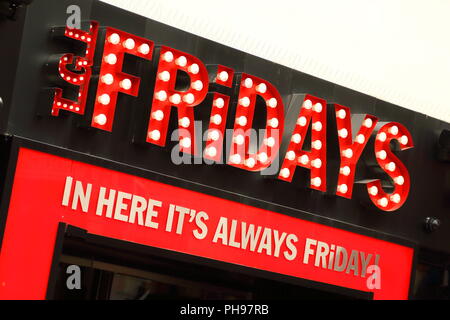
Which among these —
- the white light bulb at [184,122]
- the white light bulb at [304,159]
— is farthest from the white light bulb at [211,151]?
the white light bulb at [304,159]

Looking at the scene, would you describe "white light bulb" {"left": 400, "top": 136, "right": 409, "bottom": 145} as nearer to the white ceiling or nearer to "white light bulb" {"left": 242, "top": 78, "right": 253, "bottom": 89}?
the white ceiling

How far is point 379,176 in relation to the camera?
8.99 m

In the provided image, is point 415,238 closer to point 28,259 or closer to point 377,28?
point 377,28

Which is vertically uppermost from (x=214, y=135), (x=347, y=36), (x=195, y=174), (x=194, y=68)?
(x=347, y=36)

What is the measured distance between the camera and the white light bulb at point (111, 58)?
7.33 meters

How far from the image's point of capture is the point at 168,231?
7617 mm

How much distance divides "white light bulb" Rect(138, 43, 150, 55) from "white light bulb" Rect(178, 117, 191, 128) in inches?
23.8

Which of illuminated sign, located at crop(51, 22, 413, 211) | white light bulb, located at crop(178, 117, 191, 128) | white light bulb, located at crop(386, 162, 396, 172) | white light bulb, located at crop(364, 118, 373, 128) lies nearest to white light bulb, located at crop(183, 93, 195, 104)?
illuminated sign, located at crop(51, 22, 413, 211)

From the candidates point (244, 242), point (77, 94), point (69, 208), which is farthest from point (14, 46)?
point (244, 242)

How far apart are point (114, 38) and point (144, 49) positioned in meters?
0.28

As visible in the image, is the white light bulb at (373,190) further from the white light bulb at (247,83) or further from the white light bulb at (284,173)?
the white light bulb at (247,83)

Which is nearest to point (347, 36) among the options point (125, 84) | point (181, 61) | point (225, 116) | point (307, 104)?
point (307, 104)

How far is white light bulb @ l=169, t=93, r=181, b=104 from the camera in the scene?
763cm

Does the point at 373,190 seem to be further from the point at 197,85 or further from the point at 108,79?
the point at 108,79
